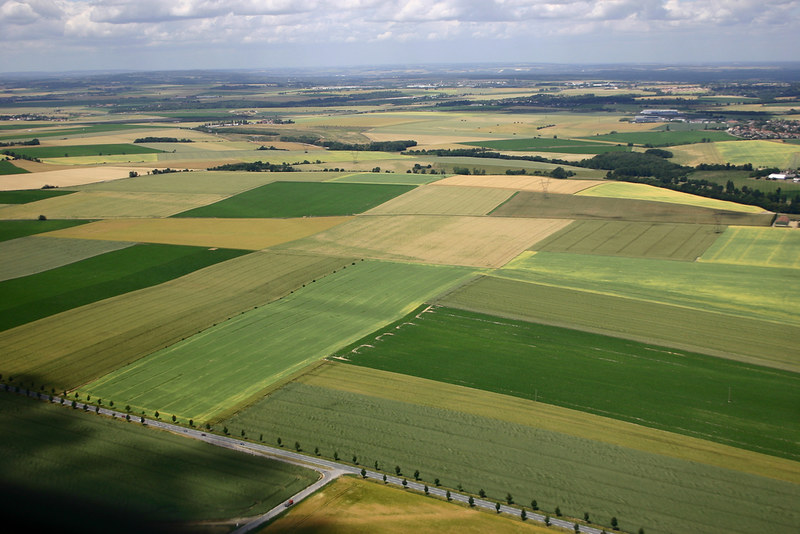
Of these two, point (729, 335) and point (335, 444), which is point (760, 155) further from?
point (335, 444)

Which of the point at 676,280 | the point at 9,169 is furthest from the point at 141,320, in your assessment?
the point at 9,169

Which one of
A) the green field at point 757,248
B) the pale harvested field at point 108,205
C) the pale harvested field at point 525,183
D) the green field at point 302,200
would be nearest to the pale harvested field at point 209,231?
the green field at point 302,200

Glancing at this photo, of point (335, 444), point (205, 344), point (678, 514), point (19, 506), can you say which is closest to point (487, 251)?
point (205, 344)

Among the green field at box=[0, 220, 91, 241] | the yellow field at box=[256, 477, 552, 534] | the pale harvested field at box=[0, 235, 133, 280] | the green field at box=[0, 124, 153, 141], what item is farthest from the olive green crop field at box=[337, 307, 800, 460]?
the green field at box=[0, 124, 153, 141]

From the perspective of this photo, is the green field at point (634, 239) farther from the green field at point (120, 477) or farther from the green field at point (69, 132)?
the green field at point (69, 132)

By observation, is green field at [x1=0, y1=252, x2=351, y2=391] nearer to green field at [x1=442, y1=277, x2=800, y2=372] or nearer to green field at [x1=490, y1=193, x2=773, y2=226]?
green field at [x1=442, y1=277, x2=800, y2=372]
